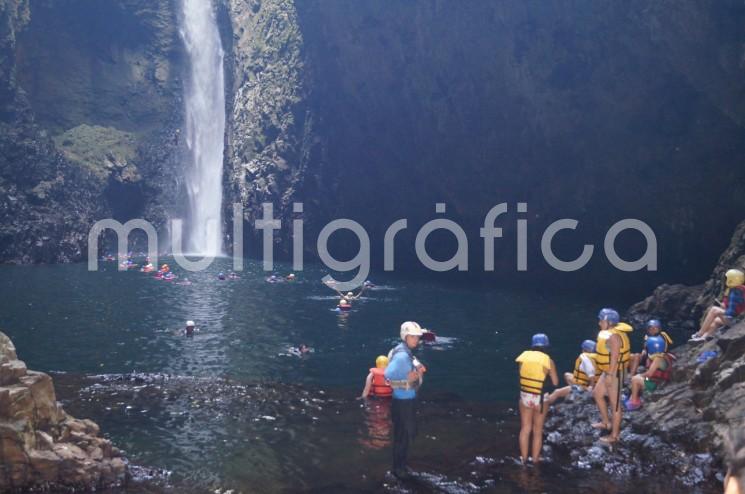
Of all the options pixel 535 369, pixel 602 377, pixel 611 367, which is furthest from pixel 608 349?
pixel 535 369

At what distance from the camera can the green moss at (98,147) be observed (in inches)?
3273

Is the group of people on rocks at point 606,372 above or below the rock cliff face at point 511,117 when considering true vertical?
below

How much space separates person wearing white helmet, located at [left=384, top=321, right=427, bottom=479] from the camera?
11.5 m

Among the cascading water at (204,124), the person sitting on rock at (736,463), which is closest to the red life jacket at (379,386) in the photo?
the person sitting on rock at (736,463)

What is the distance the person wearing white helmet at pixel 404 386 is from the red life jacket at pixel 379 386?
18.4 feet

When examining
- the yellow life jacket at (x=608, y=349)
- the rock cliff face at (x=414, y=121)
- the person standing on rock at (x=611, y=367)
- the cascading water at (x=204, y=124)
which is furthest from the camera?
the cascading water at (x=204, y=124)

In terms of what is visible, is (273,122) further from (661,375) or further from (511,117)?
(661,375)

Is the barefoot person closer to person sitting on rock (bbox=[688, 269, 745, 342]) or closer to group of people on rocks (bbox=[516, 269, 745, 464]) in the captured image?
group of people on rocks (bbox=[516, 269, 745, 464])

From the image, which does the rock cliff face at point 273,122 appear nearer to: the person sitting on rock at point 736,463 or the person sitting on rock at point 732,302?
the person sitting on rock at point 732,302

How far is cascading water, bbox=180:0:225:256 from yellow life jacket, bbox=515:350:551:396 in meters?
75.1

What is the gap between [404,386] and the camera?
457 inches

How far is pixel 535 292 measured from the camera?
47.9 metres

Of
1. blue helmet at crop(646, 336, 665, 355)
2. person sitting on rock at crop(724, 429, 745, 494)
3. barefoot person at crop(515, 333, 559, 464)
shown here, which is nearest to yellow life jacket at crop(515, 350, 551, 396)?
barefoot person at crop(515, 333, 559, 464)

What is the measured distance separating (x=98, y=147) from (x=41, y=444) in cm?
8133
